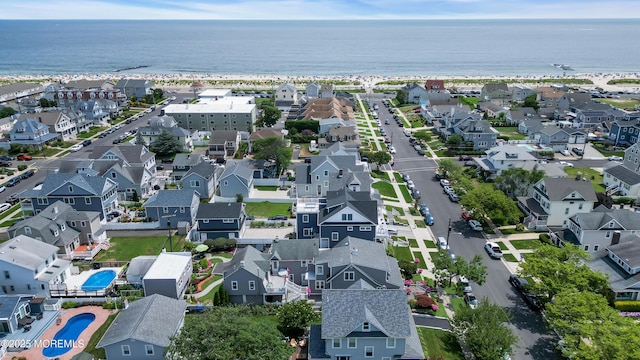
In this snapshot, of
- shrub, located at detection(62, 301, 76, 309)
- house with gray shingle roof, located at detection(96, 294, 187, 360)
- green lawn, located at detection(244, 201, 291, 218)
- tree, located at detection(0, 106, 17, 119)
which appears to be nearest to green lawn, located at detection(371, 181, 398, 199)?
green lawn, located at detection(244, 201, 291, 218)

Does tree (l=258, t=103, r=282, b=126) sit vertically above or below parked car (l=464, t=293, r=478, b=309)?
above

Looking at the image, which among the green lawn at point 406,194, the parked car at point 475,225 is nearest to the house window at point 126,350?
the parked car at point 475,225

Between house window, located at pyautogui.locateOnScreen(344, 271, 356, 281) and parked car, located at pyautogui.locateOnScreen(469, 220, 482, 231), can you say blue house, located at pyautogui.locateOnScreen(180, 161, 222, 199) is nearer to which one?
house window, located at pyautogui.locateOnScreen(344, 271, 356, 281)

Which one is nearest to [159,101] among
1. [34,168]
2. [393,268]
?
[34,168]

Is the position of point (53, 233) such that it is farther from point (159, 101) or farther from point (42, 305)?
point (159, 101)

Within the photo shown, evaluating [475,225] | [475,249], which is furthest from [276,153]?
[475,249]

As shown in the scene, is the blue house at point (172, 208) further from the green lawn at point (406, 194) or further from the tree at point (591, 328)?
the tree at point (591, 328)

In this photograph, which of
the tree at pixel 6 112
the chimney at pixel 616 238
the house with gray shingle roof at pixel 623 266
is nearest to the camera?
the house with gray shingle roof at pixel 623 266
